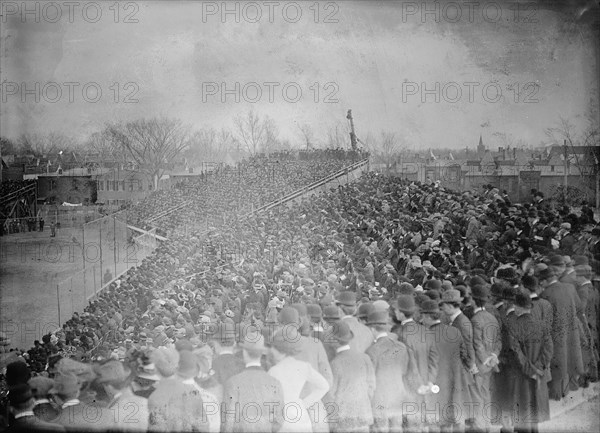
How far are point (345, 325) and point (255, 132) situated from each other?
1.92 m

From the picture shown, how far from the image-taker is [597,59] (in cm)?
646

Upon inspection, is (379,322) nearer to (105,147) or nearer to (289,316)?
(289,316)

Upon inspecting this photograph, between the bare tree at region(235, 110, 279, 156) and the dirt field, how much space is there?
135 centimetres

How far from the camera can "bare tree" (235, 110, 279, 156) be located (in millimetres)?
6473

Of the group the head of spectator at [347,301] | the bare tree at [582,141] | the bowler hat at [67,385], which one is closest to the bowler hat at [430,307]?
the head of spectator at [347,301]

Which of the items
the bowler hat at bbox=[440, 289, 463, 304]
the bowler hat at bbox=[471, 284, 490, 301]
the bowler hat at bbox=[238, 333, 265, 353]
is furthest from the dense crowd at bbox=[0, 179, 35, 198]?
the bowler hat at bbox=[471, 284, 490, 301]

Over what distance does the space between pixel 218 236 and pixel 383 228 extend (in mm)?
1445

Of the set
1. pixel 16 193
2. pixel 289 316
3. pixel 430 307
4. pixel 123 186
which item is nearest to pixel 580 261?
pixel 430 307

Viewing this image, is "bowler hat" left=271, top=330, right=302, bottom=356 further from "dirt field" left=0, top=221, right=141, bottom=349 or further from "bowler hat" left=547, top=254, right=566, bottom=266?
"bowler hat" left=547, top=254, right=566, bottom=266

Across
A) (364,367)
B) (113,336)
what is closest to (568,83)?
(364,367)

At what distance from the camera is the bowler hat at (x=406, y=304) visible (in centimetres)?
587

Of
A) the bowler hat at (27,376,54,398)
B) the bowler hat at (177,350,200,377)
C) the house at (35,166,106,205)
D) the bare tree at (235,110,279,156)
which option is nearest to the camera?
the bowler hat at (177,350,200,377)

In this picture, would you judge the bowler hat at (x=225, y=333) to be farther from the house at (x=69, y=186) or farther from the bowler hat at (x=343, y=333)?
the house at (x=69, y=186)

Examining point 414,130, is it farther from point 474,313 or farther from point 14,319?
point 14,319
